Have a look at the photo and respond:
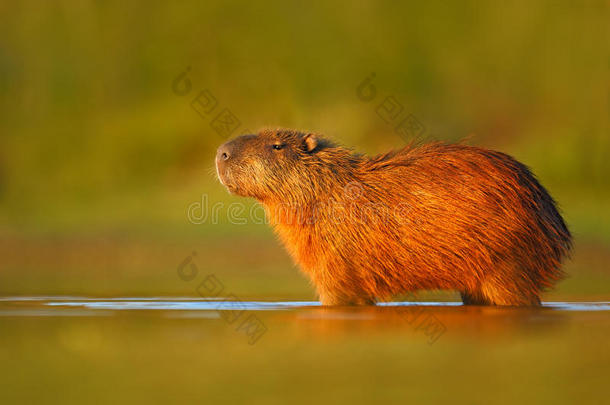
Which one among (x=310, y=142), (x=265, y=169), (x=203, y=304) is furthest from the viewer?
(x=310, y=142)

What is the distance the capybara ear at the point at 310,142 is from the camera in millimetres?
8344

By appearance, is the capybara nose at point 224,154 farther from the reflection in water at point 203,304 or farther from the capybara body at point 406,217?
the reflection in water at point 203,304

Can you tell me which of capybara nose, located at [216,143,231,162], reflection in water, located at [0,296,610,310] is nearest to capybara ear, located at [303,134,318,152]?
capybara nose, located at [216,143,231,162]

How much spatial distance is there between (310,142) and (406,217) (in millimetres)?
1328

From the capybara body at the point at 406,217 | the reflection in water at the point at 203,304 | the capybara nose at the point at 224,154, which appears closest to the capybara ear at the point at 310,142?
the capybara body at the point at 406,217

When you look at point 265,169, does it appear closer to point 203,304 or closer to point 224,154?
point 224,154

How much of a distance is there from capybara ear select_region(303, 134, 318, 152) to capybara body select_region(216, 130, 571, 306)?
1 cm

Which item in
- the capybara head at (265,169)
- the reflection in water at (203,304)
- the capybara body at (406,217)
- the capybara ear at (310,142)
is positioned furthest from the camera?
the capybara ear at (310,142)

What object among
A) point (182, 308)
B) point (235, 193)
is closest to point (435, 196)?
point (235, 193)

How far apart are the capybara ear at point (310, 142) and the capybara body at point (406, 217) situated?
0.01 metres

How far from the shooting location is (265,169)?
8164mm

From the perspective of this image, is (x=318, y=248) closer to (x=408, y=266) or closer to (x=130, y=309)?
(x=408, y=266)

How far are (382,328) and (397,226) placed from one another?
1.86m

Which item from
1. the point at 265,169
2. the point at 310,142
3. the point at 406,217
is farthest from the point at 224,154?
the point at 406,217
